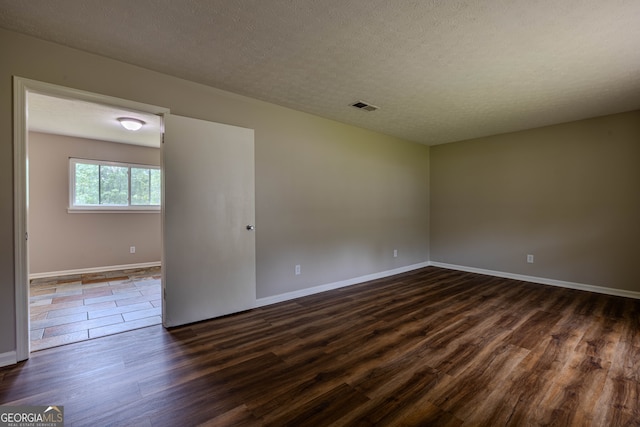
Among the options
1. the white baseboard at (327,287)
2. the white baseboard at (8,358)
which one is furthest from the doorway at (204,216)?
the white baseboard at (8,358)

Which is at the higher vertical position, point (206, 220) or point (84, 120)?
point (84, 120)

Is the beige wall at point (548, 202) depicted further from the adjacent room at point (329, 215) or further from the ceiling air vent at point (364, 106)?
the ceiling air vent at point (364, 106)

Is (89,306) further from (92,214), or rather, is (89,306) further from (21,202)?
(92,214)

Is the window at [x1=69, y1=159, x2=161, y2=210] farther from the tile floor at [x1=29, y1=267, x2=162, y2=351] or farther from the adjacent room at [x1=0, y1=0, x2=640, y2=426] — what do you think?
the tile floor at [x1=29, y1=267, x2=162, y2=351]

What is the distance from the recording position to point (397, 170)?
5.15 m

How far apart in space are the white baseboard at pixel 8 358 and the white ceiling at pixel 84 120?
226cm

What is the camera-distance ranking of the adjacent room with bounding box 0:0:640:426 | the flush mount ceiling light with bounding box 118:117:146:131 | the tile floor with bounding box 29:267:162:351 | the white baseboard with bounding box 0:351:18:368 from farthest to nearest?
the flush mount ceiling light with bounding box 118:117:146:131, the tile floor with bounding box 29:267:162:351, the white baseboard with bounding box 0:351:18:368, the adjacent room with bounding box 0:0:640:426

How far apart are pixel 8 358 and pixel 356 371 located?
8.49 feet

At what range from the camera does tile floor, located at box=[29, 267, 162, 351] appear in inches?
106

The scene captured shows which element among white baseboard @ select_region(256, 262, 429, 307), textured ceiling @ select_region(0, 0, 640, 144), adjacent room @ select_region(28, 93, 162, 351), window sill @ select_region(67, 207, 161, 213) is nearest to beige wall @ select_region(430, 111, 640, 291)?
textured ceiling @ select_region(0, 0, 640, 144)

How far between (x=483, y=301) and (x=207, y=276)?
332cm

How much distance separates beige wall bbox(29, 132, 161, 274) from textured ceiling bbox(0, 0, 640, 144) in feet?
12.3

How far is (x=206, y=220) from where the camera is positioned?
9.75ft

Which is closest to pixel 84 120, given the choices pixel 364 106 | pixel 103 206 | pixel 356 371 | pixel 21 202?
pixel 103 206
